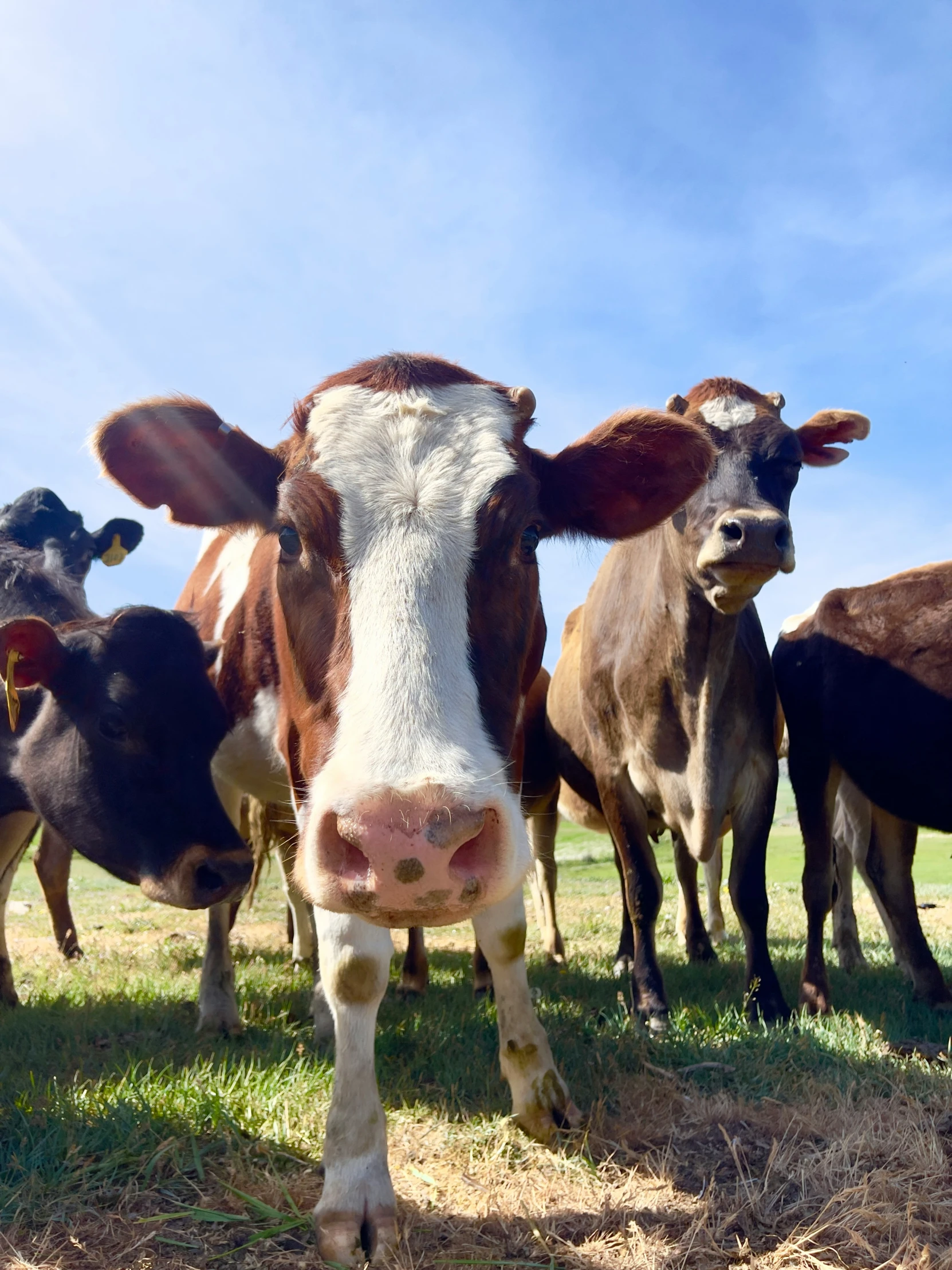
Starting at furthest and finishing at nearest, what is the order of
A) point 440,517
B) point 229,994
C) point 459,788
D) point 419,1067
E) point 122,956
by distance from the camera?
1. point 122,956
2. point 229,994
3. point 419,1067
4. point 440,517
5. point 459,788

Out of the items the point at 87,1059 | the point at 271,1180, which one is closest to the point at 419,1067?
the point at 271,1180

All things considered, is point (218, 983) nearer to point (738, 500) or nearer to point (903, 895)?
point (738, 500)

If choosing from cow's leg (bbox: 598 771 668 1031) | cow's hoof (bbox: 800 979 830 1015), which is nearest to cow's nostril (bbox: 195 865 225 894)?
cow's leg (bbox: 598 771 668 1031)

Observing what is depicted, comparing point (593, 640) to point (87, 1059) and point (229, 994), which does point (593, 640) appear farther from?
point (87, 1059)

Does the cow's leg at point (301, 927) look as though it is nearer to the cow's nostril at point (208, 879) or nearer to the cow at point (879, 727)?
the cow's nostril at point (208, 879)

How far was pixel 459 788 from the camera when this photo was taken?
7.05 feet

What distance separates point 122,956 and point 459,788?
5.64 m

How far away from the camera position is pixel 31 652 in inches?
168

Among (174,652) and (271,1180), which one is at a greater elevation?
(174,652)

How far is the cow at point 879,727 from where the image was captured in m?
4.77

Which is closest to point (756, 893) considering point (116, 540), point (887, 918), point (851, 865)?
point (887, 918)

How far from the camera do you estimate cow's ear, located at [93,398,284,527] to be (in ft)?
11.4

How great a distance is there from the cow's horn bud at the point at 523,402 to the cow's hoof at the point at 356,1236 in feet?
8.03

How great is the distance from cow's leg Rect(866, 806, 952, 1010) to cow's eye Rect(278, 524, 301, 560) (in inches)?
148
